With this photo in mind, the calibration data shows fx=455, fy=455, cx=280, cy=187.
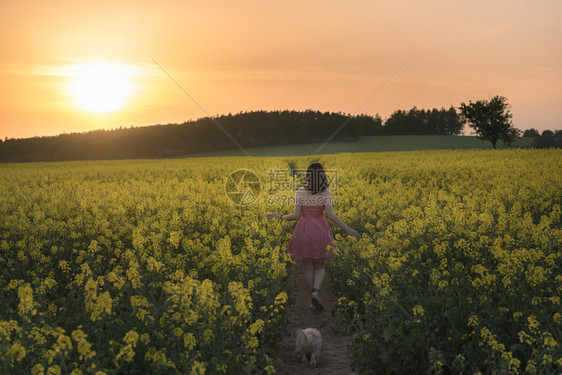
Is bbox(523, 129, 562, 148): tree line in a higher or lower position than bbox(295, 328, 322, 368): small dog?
higher

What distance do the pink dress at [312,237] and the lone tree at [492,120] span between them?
6631 cm

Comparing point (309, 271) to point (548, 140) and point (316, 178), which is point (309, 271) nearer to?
point (316, 178)

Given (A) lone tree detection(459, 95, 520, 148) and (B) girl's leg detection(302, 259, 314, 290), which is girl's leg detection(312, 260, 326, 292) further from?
(A) lone tree detection(459, 95, 520, 148)

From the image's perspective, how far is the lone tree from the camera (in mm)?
66438

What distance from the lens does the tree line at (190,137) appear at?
3649 inches

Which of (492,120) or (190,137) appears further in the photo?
(190,137)

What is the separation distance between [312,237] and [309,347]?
235cm

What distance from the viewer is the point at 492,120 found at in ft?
222

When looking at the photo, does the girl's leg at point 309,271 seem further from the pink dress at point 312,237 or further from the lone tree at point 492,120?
the lone tree at point 492,120

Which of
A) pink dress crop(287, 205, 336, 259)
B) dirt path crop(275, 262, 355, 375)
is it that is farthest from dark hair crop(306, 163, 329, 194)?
dirt path crop(275, 262, 355, 375)

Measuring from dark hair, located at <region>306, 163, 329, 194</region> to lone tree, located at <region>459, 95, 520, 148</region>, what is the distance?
66399 mm

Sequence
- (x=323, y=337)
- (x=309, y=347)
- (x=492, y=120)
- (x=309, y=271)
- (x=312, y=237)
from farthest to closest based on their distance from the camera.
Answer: (x=492, y=120)
(x=309, y=271)
(x=312, y=237)
(x=323, y=337)
(x=309, y=347)

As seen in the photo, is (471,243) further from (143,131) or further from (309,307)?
(143,131)

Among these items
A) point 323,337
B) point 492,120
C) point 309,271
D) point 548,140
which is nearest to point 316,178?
point 309,271
